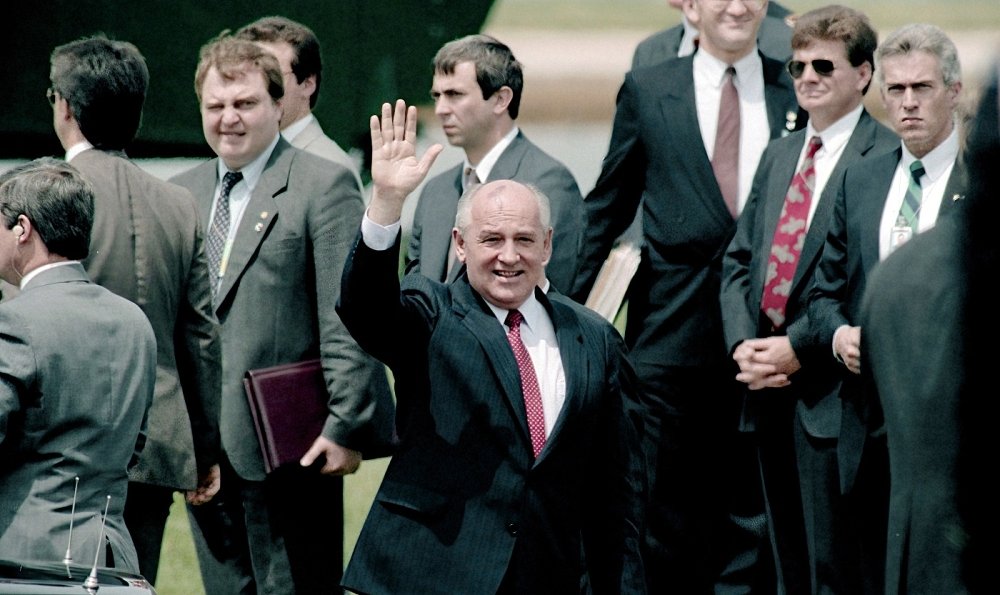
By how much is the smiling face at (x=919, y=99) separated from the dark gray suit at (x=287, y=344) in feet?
6.14

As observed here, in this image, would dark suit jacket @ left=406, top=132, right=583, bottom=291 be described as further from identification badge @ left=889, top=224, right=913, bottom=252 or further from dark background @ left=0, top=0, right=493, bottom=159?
dark background @ left=0, top=0, right=493, bottom=159

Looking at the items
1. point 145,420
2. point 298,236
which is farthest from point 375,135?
point 298,236

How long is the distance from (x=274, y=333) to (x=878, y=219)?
205 cm

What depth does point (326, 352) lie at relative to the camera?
20.1 ft

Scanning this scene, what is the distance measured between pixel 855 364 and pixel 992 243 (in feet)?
11.6

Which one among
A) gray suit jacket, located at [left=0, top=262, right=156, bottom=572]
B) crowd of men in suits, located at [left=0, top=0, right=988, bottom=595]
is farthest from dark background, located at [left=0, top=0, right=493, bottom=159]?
gray suit jacket, located at [left=0, top=262, right=156, bottom=572]

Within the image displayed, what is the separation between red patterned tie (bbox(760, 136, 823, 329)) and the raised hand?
6.26 feet

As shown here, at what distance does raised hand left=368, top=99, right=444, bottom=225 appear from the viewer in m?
4.55

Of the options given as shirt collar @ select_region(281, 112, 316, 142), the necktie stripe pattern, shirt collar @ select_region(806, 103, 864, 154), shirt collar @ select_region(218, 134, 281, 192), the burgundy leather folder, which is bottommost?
the burgundy leather folder

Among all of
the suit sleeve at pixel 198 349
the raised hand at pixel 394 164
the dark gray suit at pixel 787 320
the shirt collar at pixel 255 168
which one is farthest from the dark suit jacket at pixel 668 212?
the raised hand at pixel 394 164

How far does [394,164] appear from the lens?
4605 mm

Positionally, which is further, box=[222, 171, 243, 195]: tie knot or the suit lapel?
box=[222, 171, 243, 195]: tie knot

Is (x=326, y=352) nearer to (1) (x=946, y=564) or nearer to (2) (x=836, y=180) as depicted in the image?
(2) (x=836, y=180)

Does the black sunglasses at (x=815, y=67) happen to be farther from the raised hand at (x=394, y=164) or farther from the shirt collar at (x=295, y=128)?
the raised hand at (x=394, y=164)
